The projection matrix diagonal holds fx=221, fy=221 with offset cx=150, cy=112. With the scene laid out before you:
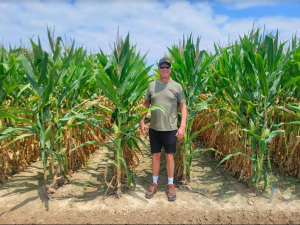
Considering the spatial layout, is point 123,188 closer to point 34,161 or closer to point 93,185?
point 93,185

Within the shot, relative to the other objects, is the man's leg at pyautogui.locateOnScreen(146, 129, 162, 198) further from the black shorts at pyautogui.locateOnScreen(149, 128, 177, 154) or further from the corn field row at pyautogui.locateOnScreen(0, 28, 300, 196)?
the corn field row at pyautogui.locateOnScreen(0, 28, 300, 196)

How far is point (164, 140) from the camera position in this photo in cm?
277

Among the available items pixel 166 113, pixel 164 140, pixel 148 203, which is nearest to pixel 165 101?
pixel 166 113

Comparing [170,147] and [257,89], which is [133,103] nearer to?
[170,147]

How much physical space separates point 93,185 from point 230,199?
184cm

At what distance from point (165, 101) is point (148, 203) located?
1262mm

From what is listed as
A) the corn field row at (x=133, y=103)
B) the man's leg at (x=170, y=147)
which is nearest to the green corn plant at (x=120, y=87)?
the corn field row at (x=133, y=103)

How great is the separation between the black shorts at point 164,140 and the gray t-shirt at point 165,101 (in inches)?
2.9

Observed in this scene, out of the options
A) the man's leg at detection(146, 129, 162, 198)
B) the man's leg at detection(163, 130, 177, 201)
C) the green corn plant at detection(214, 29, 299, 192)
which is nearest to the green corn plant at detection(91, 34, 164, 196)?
the man's leg at detection(146, 129, 162, 198)

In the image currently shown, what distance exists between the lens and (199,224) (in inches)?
93.6

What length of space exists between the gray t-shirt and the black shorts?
74mm

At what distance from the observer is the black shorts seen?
108 inches

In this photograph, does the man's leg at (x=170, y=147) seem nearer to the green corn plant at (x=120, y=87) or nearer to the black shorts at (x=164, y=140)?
the black shorts at (x=164, y=140)

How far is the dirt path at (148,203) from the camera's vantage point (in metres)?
2.44
